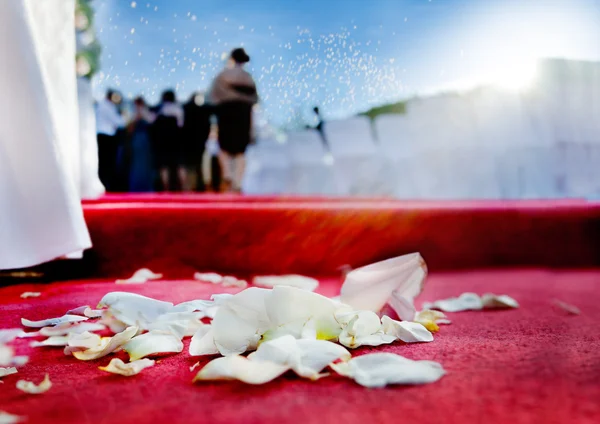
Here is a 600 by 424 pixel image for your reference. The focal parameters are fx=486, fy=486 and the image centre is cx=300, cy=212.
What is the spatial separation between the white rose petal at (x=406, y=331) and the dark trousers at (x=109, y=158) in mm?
3195

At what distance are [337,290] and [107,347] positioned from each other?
655 millimetres

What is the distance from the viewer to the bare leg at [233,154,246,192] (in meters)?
3.54

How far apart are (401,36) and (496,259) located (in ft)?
2.50

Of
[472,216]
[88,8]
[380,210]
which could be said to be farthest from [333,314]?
[88,8]

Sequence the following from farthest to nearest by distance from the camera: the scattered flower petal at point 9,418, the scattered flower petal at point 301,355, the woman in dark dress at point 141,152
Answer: the woman in dark dress at point 141,152, the scattered flower petal at point 301,355, the scattered flower petal at point 9,418

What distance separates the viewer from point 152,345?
1.90 ft

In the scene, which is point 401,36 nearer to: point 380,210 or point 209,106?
point 380,210

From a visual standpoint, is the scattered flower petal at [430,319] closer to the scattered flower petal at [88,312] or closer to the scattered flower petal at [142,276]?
the scattered flower petal at [88,312]

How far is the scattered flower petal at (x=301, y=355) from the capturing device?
472 mm

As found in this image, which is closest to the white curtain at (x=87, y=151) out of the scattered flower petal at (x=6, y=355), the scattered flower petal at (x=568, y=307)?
the scattered flower petal at (x=6, y=355)

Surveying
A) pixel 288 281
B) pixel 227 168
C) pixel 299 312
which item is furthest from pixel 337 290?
pixel 227 168

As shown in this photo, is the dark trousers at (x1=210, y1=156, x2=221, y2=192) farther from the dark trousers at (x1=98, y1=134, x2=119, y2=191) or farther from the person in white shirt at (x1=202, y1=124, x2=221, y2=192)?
the dark trousers at (x1=98, y1=134, x2=119, y2=191)

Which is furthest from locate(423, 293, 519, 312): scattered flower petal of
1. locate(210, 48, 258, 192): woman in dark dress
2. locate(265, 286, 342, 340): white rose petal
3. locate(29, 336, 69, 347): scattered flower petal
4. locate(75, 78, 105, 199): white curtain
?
locate(210, 48, 258, 192): woman in dark dress

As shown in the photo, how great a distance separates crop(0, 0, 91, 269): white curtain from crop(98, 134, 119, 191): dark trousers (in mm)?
2680
